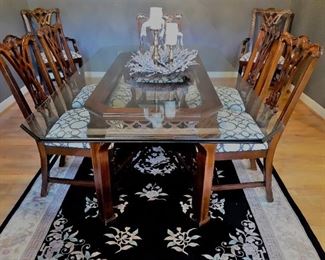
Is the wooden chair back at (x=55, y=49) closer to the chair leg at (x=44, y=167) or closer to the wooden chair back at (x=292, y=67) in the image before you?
the chair leg at (x=44, y=167)

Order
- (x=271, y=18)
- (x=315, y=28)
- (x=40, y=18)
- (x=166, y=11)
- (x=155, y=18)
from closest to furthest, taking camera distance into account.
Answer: (x=155, y=18) < (x=315, y=28) < (x=271, y=18) < (x=40, y=18) < (x=166, y=11)

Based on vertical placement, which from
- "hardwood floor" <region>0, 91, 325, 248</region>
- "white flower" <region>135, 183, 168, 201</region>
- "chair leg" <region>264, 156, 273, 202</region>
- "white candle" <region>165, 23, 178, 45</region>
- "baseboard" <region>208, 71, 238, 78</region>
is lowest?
"hardwood floor" <region>0, 91, 325, 248</region>

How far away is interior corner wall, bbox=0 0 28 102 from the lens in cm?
340

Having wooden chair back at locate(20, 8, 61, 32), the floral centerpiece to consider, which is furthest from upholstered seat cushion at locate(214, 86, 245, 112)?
wooden chair back at locate(20, 8, 61, 32)

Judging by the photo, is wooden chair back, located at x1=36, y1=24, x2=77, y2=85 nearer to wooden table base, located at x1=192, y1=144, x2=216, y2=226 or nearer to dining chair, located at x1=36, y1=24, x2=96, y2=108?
dining chair, located at x1=36, y1=24, x2=96, y2=108

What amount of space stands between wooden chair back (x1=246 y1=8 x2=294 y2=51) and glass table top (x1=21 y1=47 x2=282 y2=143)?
5.09 feet

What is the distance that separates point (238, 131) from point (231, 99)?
24.2 inches

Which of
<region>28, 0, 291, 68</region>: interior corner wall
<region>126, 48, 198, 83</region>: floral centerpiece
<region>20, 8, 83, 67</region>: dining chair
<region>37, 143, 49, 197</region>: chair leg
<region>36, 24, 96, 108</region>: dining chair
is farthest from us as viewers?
<region>28, 0, 291, 68</region>: interior corner wall

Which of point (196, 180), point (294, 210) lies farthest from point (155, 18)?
point (294, 210)

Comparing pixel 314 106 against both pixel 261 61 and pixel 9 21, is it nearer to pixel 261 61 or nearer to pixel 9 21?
pixel 261 61

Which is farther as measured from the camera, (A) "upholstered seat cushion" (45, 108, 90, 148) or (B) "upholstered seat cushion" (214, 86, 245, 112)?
(B) "upholstered seat cushion" (214, 86, 245, 112)

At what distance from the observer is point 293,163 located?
2447 mm

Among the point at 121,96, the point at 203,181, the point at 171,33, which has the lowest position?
the point at 203,181

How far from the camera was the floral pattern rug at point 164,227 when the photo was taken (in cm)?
163
